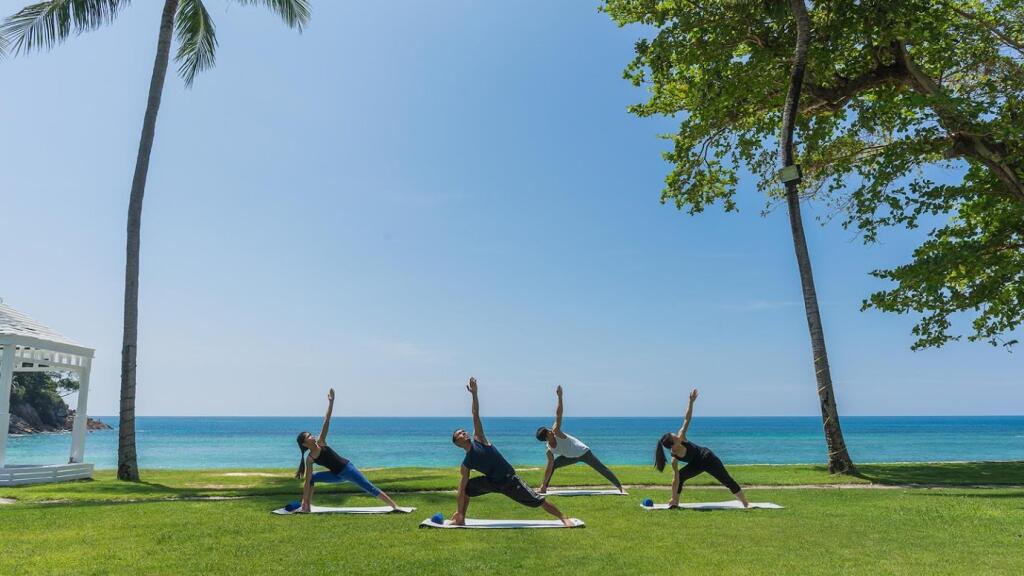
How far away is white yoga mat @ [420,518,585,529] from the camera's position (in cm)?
946

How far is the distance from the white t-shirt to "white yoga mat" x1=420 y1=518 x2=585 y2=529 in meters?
3.44

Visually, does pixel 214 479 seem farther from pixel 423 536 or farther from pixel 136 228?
pixel 423 536

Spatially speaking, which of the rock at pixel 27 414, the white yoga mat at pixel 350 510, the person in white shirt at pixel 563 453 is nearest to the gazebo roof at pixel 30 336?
the white yoga mat at pixel 350 510

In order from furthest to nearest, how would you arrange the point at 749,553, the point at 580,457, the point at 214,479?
the point at 214,479 < the point at 580,457 < the point at 749,553

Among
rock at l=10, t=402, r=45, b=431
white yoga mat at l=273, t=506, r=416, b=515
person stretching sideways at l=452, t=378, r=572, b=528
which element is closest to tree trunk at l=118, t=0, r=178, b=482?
white yoga mat at l=273, t=506, r=416, b=515

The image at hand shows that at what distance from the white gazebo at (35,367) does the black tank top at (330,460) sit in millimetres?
11023

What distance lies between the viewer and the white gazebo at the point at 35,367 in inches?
684

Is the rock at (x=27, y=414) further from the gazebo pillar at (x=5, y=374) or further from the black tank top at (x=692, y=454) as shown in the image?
the black tank top at (x=692, y=454)

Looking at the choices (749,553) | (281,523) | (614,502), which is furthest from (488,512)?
(749,553)

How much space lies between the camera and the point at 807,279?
701 inches

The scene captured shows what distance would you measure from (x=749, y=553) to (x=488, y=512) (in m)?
4.57

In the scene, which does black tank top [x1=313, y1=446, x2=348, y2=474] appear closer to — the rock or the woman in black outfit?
the woman in black outfit

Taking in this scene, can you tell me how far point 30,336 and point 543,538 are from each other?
15.8 metres

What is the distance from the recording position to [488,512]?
11.1 m
